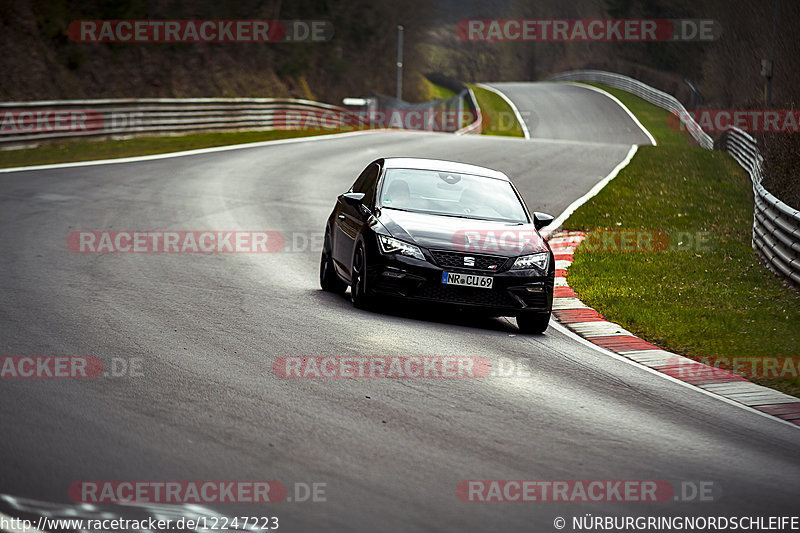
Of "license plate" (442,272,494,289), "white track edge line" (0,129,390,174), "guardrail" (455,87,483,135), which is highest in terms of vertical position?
"guardrail" (455,87,483,135)

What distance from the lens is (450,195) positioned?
1195cm

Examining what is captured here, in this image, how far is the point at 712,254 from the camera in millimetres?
15664

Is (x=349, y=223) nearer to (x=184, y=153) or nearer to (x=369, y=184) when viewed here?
(x=369, y=184)

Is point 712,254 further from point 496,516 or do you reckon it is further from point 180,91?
point 180,91

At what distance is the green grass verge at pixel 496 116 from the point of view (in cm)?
5684

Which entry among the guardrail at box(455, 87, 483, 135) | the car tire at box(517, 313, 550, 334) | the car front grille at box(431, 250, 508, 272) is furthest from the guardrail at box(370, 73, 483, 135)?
the car front grille at box(431, 250, 508, 272)

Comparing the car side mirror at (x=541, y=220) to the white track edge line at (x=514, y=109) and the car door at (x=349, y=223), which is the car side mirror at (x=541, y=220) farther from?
the white track edge line at (x=514, y=109)

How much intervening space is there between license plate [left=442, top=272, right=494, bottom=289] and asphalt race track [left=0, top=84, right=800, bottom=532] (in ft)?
1.60

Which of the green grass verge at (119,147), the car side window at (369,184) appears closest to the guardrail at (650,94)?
the green grass verge at (119,147)

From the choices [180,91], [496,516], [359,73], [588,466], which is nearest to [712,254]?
[588,466]

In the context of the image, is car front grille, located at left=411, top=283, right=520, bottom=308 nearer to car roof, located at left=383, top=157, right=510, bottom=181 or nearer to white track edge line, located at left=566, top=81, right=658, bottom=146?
car roof, located at left=383, top=157, right=510, bottom=181

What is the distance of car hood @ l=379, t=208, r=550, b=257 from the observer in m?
10.6

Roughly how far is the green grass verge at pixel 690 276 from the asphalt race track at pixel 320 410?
142cm

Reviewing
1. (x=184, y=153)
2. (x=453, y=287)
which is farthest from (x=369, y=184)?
(x=184, y=153)
